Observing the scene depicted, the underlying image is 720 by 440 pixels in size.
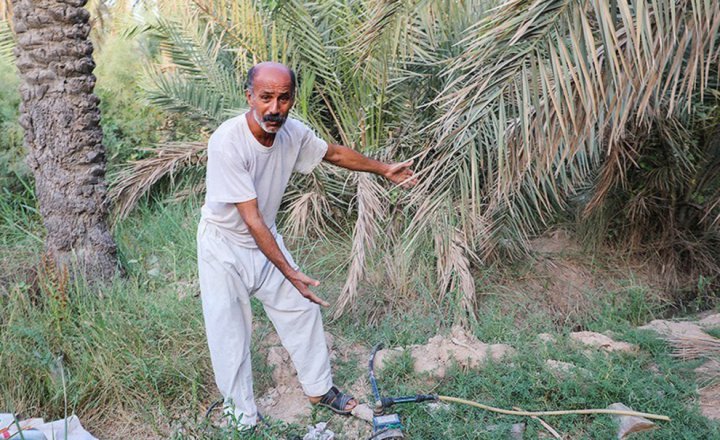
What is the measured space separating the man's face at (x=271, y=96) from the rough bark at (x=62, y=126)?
2.14 m

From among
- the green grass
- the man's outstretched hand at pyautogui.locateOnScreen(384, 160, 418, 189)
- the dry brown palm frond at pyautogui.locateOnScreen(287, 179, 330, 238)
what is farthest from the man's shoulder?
the dry brown palm frond at pyautogui.locateOnScreen(287, 179, 330, 238)

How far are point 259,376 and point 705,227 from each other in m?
4.19

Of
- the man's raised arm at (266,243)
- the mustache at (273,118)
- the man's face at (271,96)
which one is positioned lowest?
the man's raised arm at (266,243)

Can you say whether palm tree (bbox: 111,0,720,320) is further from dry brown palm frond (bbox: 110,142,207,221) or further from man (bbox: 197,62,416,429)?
man (bbox: 197,62,416,429)

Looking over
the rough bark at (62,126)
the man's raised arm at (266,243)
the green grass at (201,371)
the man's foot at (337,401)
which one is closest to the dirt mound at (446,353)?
the green grass at (201,371)

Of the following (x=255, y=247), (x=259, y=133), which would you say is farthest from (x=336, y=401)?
(x=259, y=133)

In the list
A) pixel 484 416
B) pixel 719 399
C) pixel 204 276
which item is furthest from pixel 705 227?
pixel 204 276

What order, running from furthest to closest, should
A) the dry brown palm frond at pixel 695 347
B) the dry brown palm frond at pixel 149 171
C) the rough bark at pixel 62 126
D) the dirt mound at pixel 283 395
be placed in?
the dry brown palm frond at pixel 149 171, the rough bark at pixel 62 126, the dry brown palm frond at pixel 695 347, the dirt mound at pixel 283 395

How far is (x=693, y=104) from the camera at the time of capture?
507 centimetres

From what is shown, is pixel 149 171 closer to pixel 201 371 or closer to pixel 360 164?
pixel 201 371

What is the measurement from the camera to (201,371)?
414cm

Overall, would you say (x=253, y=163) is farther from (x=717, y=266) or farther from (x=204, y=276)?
(x=717, y=266)

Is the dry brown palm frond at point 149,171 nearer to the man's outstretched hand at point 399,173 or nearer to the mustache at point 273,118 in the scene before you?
the man's outstretched hand at point 399,173

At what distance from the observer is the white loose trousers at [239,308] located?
11.4 feet
